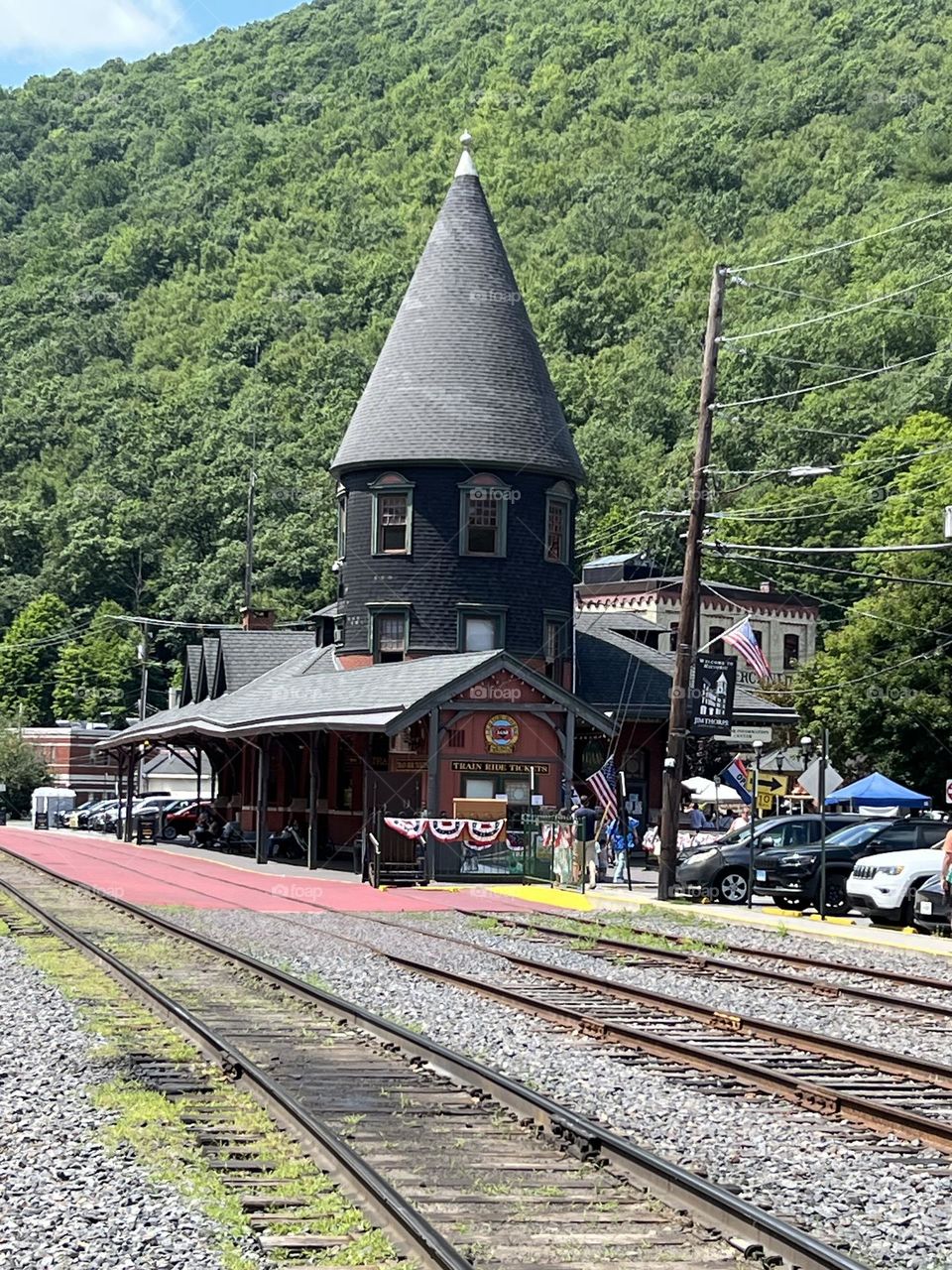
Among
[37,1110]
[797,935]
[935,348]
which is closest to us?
[37,1110]

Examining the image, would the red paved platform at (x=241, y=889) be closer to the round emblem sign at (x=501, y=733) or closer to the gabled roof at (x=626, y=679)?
the round emblem sign at (x=501, y=733)

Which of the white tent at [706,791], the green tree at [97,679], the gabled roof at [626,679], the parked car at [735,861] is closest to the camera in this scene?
the parked car at [735,861]

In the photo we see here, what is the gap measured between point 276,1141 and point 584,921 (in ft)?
63.2

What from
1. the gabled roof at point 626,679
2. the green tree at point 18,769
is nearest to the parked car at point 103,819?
the green tree at point 18,769

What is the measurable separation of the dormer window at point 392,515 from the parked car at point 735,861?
54.0ft

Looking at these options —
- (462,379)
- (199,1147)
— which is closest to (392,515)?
(462,379)

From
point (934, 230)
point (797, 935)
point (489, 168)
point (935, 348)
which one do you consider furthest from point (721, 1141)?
point (489, 168)

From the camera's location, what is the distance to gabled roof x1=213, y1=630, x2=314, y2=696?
2291 inches

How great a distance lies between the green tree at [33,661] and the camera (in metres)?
125

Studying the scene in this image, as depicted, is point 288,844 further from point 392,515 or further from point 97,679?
point 97,679

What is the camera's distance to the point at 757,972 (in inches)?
818

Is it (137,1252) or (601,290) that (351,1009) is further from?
(601,290)

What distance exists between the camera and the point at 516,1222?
8.93 metres

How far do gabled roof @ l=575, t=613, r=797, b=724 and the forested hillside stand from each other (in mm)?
10042
